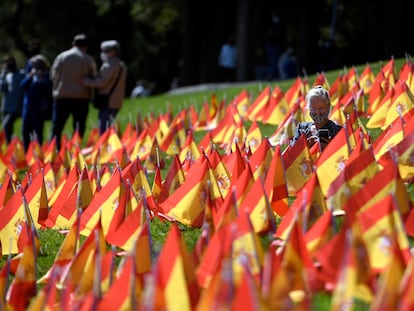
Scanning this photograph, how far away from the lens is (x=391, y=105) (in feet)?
44.7

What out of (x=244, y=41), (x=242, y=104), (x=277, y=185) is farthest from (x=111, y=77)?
(x=244, y=41)

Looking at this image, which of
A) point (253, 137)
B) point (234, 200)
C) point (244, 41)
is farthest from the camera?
point (244, 41)

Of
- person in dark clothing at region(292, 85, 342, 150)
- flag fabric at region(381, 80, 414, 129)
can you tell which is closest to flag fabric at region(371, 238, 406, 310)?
person in dark clothing at region(292, 85, 342, 150)

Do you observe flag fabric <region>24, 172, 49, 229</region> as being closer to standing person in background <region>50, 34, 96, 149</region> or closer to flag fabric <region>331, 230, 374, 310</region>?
flag fabric <region>331, 230, 374, 310</region>

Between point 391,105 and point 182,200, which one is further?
point 391,105

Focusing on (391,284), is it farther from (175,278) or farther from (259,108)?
(259,108)

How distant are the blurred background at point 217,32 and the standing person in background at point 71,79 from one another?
37.4 feet

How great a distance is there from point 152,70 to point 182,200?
4602 centimetres

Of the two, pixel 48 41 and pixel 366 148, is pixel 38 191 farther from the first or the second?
pixel 48 41

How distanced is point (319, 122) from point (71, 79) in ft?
25.5

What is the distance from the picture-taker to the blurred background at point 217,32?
31.0 meters

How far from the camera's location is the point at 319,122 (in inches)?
418

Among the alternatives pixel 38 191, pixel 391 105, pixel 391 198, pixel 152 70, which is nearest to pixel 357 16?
pixel 152 70

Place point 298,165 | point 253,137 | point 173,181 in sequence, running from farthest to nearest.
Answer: point 253,137 < point 173,181 < point 298,165
